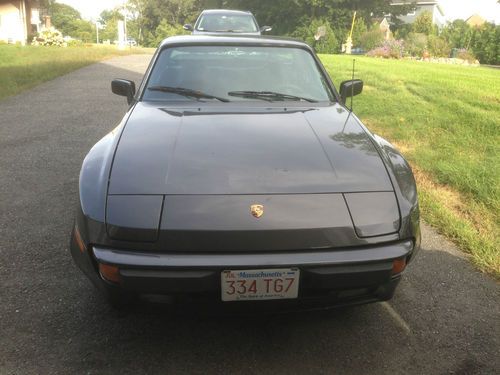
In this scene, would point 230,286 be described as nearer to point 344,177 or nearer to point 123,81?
point 344,177

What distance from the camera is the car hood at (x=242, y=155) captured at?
7.02 feet

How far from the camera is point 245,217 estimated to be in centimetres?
201

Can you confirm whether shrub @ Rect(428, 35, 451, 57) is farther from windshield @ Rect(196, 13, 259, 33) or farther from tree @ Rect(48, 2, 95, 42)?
tree @ Rect(48, 2, 95, 42)

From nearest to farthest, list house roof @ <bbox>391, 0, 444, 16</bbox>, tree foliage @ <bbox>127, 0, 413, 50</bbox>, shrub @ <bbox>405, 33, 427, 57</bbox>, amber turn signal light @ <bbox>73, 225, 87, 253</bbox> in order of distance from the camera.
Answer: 1. amber turn signal light @ <bbox>73, 225, 87, 253</bbox>
2. shrub @ <bbox>405, 33, 427, 57</bbox>
3. tree foliage @ <bbox>127, 0, 413, 50</bbox>
4. house roof @ <bbox>391, 0, 444, 16</bbox>

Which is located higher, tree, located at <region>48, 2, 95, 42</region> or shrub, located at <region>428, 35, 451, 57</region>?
tree, located at <region>48, 2, 95, 42</region>

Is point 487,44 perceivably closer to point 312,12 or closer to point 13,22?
point 312,12

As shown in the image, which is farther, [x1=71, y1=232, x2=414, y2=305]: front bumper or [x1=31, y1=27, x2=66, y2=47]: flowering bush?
[x1=31, y1=27, x2=66, y2=47]: flowering bush

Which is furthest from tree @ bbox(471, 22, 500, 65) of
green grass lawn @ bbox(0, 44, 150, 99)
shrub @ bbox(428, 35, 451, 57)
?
green grass lawn @ bbox(0, 44, 150, 99)

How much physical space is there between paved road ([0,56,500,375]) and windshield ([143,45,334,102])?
133 cm

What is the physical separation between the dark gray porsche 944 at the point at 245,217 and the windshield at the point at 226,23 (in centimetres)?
1004

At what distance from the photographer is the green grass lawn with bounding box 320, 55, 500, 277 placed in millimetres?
3747

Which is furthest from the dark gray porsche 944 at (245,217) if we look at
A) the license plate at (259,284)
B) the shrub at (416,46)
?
the shrub at (416,46)

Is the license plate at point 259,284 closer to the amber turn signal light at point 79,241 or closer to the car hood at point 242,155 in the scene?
the car hood at point 242,155

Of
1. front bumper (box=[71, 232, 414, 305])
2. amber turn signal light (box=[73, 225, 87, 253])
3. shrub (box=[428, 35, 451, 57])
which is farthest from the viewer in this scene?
shrub (box=[428, 35, 451, 57])
